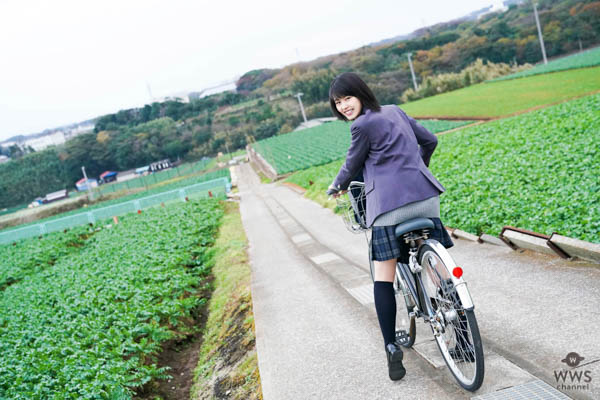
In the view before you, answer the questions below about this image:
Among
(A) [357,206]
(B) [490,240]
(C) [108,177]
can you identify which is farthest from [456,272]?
(C) [108,177]

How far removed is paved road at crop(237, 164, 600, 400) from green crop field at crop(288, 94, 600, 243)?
67 centimetres

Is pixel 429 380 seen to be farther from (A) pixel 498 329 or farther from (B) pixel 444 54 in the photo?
(B) pixel 444 54

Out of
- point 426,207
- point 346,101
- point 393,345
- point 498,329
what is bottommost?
point 498,329

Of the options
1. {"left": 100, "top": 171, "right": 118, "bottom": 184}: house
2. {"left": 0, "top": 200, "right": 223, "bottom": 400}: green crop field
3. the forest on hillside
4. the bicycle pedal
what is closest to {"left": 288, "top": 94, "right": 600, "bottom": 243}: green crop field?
the bicycle pedal

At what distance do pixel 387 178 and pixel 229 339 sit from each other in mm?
3730

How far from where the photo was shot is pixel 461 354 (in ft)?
9.51

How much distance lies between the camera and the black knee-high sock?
10.5 ft

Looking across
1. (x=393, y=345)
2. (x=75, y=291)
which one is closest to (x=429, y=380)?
(x=393, y=345)

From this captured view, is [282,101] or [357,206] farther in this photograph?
[282,101]

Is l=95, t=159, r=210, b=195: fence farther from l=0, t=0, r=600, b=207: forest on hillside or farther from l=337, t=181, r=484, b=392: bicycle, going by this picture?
l=337, t=181, r=484, b=392: bicycle

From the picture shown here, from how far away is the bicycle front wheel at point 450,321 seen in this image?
102 inches

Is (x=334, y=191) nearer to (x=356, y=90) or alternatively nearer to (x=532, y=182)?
(x=356, y=90)

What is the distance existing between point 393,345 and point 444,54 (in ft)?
316

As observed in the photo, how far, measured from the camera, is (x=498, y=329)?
3.63 metres
